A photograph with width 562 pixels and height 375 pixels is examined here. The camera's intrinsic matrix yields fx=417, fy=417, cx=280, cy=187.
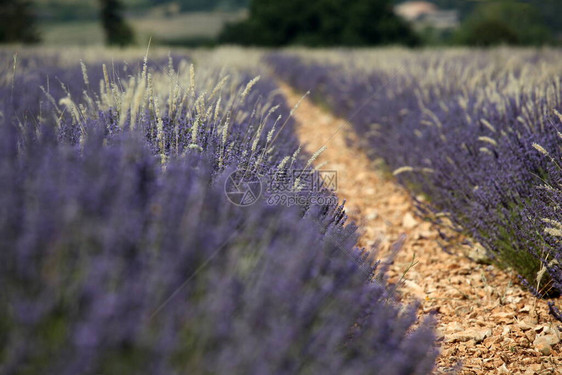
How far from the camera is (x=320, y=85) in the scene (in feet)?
32.0

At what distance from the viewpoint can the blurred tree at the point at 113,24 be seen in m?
24.6

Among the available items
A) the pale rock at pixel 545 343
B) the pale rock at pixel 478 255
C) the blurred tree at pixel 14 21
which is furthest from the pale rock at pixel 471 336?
the blurred tree at pixel 14 21

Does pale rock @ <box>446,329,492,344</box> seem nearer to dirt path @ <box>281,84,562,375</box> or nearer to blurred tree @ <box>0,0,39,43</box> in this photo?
dirt path @ <box>281,84,562,375</box>

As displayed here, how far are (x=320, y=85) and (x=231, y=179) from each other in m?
8.29

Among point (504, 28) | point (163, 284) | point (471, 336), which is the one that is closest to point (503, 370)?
point (471, 336)

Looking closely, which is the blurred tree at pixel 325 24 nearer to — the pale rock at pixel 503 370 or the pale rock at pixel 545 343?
the pale rock at pixel 545 343

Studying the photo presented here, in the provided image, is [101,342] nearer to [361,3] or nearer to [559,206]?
[559,206]

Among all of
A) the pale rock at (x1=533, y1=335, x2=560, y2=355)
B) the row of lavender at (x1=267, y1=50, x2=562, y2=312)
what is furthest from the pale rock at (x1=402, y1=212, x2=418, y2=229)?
the pale rock at (x1=533, y1=335, x2=560, y2=355)

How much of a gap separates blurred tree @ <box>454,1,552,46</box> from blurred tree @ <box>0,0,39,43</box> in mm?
21828

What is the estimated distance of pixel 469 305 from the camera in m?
2.46

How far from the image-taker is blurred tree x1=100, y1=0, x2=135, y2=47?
24.6 meters

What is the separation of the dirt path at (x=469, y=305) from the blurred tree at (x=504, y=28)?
1533cm

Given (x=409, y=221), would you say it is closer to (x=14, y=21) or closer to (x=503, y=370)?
(x=503, y=370)

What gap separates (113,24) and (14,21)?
578cm
